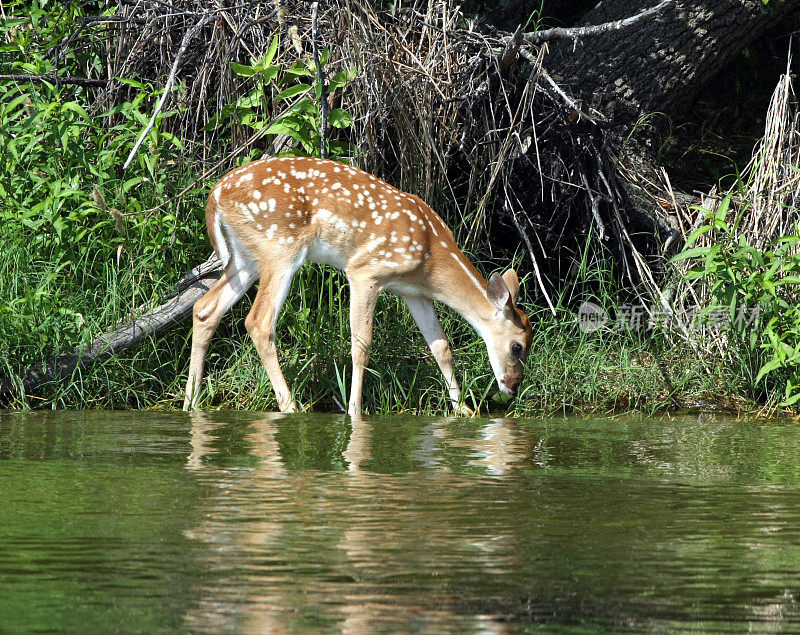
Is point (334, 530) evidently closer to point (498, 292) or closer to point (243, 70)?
point (498, 292)

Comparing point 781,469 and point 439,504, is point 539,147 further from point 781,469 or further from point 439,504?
point 439,504

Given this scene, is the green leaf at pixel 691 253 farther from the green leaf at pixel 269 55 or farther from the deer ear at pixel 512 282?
the green leaf at pixel 269 55

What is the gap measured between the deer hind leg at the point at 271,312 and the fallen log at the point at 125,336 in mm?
632

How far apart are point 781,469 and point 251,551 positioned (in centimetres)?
252

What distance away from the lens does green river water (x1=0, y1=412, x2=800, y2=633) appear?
97.7 inches

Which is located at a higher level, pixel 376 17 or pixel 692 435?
pixel 376 17

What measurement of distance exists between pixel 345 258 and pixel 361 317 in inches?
15.5

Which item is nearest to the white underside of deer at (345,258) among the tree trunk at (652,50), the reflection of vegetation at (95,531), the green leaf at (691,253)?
the green leaf at (691,253)

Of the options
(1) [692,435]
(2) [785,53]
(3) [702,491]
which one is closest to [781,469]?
(3) [702,491]

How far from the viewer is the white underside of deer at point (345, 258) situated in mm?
6988

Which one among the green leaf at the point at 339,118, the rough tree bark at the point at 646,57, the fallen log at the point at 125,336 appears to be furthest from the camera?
the rough tree bark at the point at 646,57

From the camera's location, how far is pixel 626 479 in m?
4.27

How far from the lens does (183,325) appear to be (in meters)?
7.61

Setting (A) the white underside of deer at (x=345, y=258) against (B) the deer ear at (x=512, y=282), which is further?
(B) the deer ear at (x=512, y=282)
